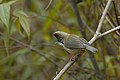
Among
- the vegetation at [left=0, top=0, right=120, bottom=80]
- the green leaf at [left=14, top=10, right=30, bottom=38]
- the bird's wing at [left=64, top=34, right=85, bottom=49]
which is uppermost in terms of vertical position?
the green leaf at [left=14, top=10, right=30, bottom=38]

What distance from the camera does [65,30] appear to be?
3268 millimetres

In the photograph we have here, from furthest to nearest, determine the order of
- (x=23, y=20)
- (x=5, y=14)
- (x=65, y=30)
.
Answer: (x=65, y=30), (x=23, y=20), (x=5, y=14)

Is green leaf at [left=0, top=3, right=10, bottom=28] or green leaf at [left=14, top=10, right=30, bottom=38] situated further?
green leaf at [left=14, top=10, right=30, bottom=38]

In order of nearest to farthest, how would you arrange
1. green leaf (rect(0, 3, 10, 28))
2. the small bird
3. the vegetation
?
green leaf (rect(0, 3, 10, 28))
the small bird
the vegetation

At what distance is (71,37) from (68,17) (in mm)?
2348

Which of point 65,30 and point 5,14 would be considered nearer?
point 5,14

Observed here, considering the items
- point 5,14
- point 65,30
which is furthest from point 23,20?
point 65,30

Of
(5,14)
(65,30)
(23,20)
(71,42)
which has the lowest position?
(65,30)

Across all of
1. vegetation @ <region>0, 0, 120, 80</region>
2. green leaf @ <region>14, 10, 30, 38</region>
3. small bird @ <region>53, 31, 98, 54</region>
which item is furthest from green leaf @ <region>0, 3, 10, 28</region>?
small bird @ <region>53, 31, 98, 54</region>

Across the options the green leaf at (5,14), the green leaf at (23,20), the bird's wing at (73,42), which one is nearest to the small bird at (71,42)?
the bird's wing at (73,42)

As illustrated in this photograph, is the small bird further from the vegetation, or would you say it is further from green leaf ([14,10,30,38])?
green leaf ([14,10,30,38])

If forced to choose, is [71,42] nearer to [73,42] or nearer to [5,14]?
[73,42]

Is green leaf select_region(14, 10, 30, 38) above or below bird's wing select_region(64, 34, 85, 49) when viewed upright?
above

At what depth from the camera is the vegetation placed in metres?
2.19
